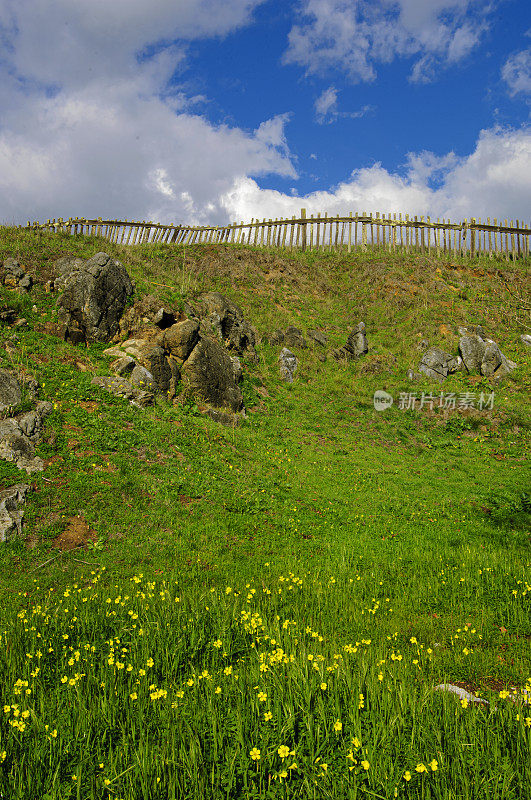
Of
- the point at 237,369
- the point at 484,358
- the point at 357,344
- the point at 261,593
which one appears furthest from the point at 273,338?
the point at 261,593

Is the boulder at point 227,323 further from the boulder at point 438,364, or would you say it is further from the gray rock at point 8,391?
the boulder at point 438,364

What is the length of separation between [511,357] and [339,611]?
78.9 ft

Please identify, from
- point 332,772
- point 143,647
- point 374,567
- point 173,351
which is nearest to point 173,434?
point 173,351

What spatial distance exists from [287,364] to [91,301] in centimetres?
1076

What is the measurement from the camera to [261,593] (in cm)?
690

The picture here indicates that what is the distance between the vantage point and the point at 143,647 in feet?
15.9

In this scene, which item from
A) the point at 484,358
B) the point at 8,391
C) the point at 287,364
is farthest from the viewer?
the point at 484,358

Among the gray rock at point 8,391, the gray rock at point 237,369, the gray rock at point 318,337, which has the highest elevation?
the gray rock at point 318,337

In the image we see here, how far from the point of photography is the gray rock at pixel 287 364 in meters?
22.1

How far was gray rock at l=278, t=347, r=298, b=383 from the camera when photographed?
22138 millimetres

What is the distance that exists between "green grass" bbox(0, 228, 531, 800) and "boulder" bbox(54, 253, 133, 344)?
745mm

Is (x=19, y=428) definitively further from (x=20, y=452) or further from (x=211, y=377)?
(x=211, y=377)

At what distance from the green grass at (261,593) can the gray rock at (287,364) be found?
4.25ft

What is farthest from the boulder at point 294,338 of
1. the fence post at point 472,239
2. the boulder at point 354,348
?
the fence post at point 472,239
